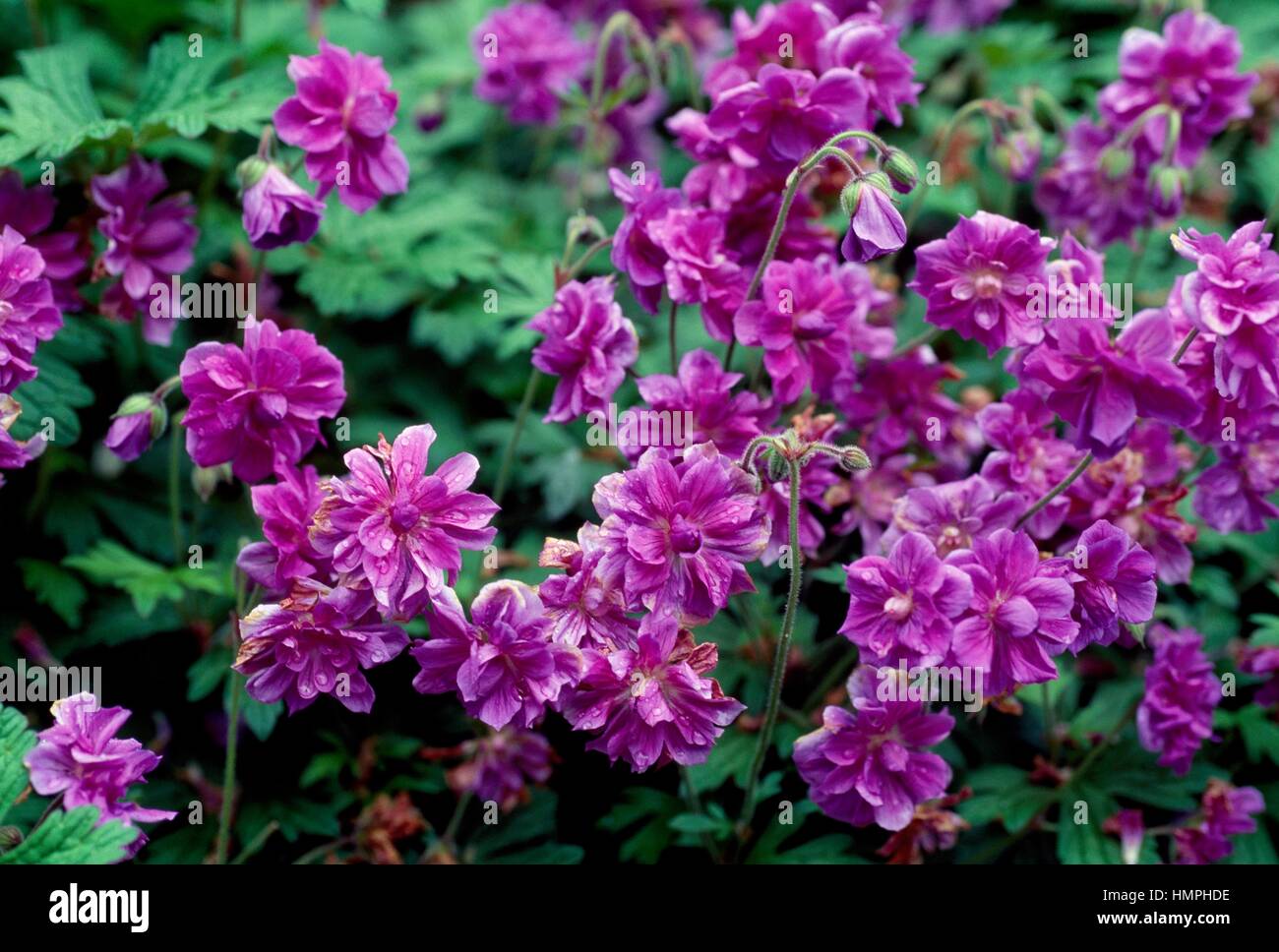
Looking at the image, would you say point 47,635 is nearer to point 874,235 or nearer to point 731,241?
point 731,241

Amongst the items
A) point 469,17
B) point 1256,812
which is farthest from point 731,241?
point 469,17

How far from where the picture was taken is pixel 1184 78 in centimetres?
231

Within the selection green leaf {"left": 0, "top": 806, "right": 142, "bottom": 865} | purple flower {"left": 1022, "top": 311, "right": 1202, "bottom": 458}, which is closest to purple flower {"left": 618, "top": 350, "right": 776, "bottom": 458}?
purple flower {"left": 1022, "top": 311, "right": 1202, "bottom": 458}

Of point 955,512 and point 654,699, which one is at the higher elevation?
point 955,512

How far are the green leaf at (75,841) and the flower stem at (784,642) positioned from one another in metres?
0.85

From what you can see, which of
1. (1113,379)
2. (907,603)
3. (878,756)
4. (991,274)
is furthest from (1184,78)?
(878,756)

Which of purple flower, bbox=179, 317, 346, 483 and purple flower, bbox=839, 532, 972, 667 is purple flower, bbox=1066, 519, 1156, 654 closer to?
purple flower, bbox=839, 532, 972, 667

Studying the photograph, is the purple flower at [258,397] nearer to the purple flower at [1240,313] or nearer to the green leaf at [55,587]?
the green leaf at [55,587]

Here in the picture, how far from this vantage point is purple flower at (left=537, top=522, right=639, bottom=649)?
160 cm

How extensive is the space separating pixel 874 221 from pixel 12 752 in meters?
1.33

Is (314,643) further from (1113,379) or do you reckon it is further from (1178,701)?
(1178,701)

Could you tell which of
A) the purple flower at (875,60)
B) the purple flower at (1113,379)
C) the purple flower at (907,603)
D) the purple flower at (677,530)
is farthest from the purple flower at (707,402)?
the purple flower at (875,60)

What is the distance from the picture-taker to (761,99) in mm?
1875

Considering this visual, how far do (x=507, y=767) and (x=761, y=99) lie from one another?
1099 mm
